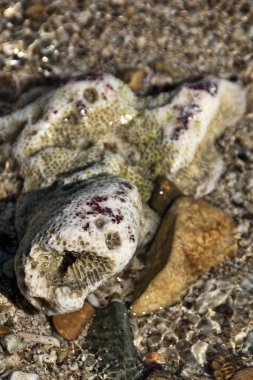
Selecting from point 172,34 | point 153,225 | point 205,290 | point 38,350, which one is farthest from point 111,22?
point 38,350

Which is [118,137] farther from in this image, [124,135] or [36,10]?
[36,10]

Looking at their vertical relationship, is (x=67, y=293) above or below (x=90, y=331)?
above

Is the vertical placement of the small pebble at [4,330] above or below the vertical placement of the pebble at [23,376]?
above

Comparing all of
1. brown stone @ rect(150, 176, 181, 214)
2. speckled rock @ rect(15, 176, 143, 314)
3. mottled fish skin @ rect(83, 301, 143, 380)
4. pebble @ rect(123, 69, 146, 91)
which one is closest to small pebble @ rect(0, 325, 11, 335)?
speckled rock @ rect(15, 176, 143, 314)

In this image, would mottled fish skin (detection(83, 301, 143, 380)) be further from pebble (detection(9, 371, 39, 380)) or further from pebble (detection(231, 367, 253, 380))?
pebble (detection(231, 367, 253, 380))

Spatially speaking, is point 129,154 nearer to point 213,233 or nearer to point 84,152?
point 84,152

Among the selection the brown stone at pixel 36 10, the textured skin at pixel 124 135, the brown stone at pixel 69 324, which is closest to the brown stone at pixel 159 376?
the brown stone at pixel 69 324

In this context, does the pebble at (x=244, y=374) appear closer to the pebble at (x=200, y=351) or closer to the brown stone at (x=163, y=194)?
the pebble at (x=200, y=351)
